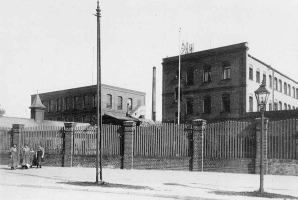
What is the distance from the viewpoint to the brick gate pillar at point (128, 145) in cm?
2133

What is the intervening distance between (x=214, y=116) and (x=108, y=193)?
1083 inches

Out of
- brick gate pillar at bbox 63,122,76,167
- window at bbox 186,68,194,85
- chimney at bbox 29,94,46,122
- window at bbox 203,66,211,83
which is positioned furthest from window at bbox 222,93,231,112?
chimney at bbox 29,94,46,122

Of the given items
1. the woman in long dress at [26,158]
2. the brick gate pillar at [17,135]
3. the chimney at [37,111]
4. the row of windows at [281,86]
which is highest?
the row of windows at [281,86]

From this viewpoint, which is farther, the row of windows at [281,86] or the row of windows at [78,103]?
the row of windows at [78,103]

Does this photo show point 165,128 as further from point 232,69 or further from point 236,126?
point 232,69

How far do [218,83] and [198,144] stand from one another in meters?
19.3

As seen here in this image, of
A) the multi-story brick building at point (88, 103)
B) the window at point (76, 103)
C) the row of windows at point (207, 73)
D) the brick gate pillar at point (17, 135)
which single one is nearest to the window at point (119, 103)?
the multi-story brick building at point (88, 103)

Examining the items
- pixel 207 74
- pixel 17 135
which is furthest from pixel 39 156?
pixel 207 74

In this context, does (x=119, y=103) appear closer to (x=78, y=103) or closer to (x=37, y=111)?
(x=78, y=103)

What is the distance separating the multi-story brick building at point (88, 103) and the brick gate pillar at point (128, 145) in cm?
3246

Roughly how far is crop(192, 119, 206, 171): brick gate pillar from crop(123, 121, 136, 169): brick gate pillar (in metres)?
3.75

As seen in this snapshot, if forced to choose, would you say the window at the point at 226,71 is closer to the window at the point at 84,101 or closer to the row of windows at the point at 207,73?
the row of windows at the point at 207,73

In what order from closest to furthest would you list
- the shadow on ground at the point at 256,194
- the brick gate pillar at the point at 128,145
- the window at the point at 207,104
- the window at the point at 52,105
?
the shadow on ground at the point at 256,194, the brick gate pillar at the point at 128,145, the window at the point at 207,104, the window at the point at 52,105

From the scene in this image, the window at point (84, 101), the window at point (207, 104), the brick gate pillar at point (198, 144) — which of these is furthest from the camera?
the window at point (84, 101)
